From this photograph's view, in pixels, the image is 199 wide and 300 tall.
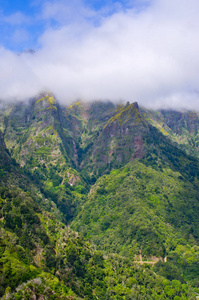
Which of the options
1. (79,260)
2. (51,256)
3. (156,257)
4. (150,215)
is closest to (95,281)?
(79,260)

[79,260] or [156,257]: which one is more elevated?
[79,260]

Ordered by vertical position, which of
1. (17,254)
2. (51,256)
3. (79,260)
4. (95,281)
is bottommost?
(95,281)

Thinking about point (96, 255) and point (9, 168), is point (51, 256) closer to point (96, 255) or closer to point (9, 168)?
point (96, 255)

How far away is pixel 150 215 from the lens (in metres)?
194

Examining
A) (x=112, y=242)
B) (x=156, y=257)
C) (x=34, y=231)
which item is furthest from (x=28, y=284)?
(x=112, y=242)

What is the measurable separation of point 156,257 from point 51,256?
288 feet

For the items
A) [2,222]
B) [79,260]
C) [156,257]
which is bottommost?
[156,257]

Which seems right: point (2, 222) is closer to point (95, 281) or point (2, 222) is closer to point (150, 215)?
point (95, 281)

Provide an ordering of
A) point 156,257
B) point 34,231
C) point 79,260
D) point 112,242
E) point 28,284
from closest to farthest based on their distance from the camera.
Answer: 1. point 28,284
2. point 34,231
3. point 79,260
4. point 156,257
5. point 112,242

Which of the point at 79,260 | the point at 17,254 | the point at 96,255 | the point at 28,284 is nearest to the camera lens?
the point at 28,284

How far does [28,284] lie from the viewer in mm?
66688

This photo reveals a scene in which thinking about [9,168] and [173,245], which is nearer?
[173,245]

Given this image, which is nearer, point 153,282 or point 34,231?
point 34,231

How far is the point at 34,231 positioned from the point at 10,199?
2010 centimetres
